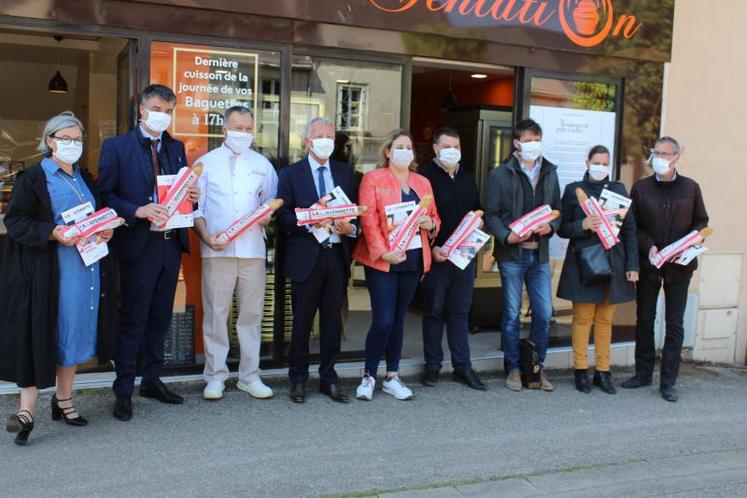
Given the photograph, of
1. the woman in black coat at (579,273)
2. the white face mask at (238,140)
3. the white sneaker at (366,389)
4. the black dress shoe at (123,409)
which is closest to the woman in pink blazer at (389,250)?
the white sneaker at (366,389)

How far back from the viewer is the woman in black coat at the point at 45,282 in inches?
168

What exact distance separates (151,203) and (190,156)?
3.36 ft

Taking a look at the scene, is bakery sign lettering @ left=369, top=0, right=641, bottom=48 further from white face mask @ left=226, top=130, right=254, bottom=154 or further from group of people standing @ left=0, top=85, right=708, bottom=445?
white face mask @ left=226, top=130, right=254, bottom=154

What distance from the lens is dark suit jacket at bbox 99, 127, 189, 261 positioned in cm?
A: 477

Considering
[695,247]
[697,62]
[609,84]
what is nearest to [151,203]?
[695,247]

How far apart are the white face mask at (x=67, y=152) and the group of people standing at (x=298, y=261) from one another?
0.01 metres

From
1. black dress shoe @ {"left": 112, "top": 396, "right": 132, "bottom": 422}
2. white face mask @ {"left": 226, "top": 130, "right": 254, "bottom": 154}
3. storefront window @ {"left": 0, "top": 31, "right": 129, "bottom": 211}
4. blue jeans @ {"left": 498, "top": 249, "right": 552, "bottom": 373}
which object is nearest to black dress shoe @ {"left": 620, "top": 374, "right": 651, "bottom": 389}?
blue jeans @ {"left": 498, "top": 249, "right": 552, "bottom": 373}

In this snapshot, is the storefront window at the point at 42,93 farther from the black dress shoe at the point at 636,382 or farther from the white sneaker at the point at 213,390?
the black dress shoe at the point at 636,382

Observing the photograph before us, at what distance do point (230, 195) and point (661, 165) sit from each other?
10.9 feet

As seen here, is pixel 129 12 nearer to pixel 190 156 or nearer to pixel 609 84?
pixel 190 156

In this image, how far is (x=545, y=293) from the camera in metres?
5.95

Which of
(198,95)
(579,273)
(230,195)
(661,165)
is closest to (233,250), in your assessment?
(230,195)

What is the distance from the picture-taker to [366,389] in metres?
5.52

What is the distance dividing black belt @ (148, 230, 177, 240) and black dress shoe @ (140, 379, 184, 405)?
104cm
